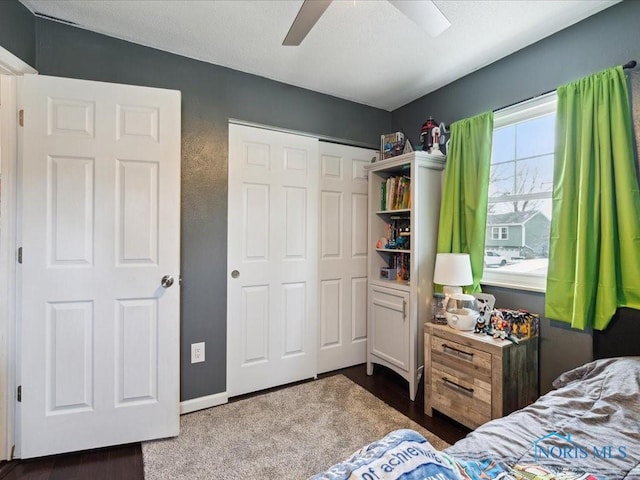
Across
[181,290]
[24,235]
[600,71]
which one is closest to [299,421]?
[181,290]

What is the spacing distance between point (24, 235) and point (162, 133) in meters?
0.90

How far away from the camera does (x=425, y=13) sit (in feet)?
4.06

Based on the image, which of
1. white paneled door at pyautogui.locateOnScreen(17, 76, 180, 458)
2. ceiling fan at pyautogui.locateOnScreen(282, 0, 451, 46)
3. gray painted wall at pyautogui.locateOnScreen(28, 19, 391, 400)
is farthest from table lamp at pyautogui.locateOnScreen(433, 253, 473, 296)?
white paneled door at pyautogui.locateOnScreen(17, 76, 180, 458)

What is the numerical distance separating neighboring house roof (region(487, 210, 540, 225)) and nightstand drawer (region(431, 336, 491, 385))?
37.4 inches

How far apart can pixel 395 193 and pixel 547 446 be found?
1993mm

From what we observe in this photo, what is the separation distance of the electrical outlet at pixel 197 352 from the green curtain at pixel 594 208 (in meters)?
2.24

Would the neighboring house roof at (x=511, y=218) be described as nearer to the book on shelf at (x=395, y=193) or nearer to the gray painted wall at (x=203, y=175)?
the book on shelf at (x=395, y=193)

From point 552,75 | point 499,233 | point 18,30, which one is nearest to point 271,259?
point 499,233

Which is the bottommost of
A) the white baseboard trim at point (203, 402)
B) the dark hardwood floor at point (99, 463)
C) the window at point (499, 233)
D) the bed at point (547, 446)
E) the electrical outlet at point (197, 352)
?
the dark hardwood floor at point (99, 463)

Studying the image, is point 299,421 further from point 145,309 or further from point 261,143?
point 261,143

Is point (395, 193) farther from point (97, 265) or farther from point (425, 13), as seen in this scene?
point (97, 265)

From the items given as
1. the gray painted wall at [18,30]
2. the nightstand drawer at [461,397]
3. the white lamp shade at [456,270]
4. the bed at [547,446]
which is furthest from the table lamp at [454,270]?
the gray painted wall at [18,30]

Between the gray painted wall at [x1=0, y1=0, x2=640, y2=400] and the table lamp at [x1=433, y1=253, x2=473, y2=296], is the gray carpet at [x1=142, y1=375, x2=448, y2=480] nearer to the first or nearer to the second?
the gray painted wall at [x1=0, y1=0, x2=640, y2=400]

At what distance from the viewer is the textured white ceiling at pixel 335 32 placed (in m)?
1.64
